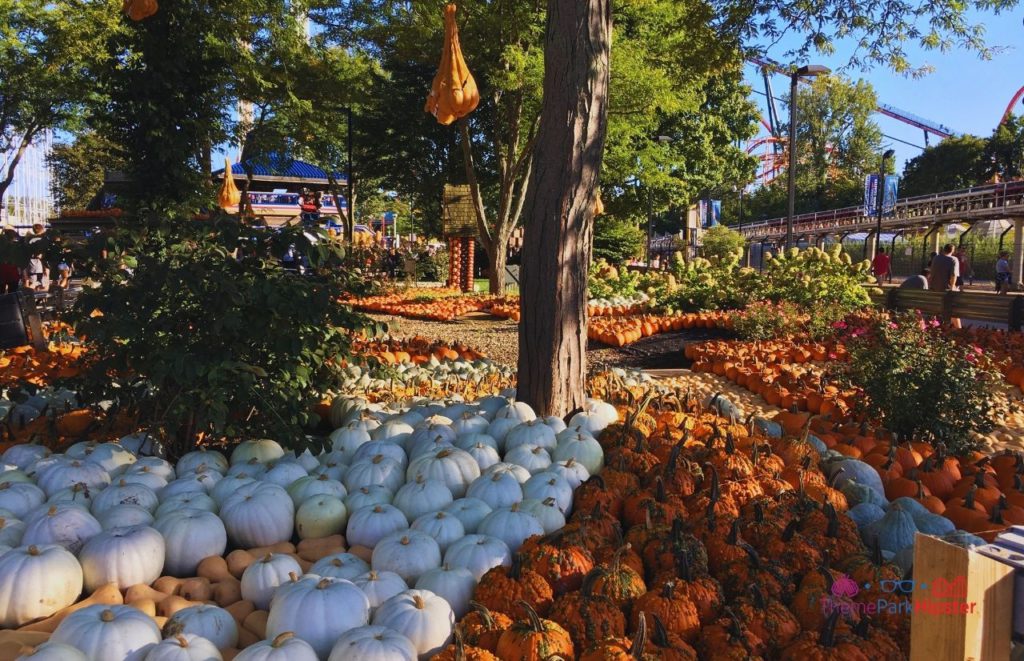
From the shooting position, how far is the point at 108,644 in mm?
2186

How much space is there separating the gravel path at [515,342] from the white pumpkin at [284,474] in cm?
527

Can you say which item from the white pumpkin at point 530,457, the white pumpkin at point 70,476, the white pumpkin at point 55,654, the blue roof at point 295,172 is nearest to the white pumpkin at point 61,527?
the white pumpkin at point 70,476

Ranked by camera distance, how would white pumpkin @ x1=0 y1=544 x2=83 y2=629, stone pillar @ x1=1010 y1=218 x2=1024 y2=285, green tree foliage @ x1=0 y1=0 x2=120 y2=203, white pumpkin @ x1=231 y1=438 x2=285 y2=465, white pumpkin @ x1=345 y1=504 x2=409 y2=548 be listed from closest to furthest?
white pumpkin @ x1=0 y1=544 x2=83 y2=629 < white pumpkin @ x1=345 y1=504 x2=409 y2=548 < white pumpkin @ x1=231 y1=438 x2=285 y2=465 < green tree foliage @ x1=0 y1=0 x2=120 y2=203 < stone pillar @ x1=1010 y1=218 x2=1024 y2=285

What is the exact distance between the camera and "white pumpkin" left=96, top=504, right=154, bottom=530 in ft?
10.2

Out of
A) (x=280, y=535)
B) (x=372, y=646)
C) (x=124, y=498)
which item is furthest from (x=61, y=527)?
(x=372, y=646)

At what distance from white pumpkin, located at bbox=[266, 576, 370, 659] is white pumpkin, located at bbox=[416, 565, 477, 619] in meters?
0.27

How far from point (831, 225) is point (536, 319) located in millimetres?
58660

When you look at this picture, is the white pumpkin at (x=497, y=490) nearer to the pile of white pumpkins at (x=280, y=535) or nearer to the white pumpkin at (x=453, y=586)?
the pile of white pumpkins at (x=280, y=535)

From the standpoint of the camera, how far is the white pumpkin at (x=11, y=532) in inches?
117

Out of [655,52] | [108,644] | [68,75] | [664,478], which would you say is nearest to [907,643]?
[664,478]

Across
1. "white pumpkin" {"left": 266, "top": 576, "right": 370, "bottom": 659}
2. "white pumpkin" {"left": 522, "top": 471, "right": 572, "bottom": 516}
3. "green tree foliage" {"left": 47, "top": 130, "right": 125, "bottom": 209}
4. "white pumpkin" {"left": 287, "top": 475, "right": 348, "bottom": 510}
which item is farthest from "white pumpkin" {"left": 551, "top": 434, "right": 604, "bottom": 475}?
"green tree foliage" {"left": 47, "top": 130, "right": 125, "bottom": 209}

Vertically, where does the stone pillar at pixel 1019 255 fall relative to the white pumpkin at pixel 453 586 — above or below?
above

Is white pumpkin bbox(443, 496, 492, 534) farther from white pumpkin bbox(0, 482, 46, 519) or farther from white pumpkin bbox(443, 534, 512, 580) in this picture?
white pumpkin bbox(0, 482, 46, 519)

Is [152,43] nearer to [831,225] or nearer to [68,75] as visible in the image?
[68,75]
